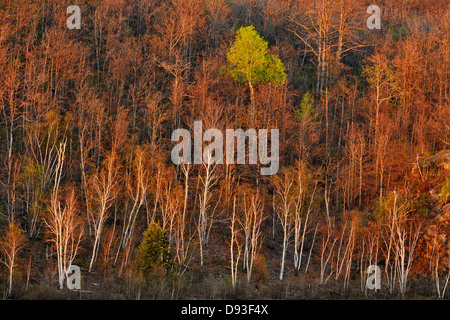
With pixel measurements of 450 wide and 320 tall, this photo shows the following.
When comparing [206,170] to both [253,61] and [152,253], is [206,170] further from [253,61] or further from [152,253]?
[253,61]

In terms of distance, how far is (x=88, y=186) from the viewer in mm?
37156

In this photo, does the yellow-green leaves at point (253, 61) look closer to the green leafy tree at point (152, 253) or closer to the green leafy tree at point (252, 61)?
the green leafy tree at point (252, 61)

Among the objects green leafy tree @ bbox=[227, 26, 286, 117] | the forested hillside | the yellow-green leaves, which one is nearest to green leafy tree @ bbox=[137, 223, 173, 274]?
the forested hillside

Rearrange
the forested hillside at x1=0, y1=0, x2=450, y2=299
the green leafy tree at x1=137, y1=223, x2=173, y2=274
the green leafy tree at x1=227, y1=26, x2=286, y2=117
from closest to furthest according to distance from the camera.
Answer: the green leafy tree at x1=137, y1=223, x2=173, y2=274, the forested hillside at x1=0, y1=0, x2=450, y2=299, the green leafy tree at x1=227, y1=26, x2=286, y2=117

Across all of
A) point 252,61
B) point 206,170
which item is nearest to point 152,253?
point 206,170

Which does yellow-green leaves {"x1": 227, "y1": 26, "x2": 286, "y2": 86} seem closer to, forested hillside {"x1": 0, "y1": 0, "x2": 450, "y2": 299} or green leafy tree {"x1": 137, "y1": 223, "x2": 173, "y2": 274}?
forested hillside {"x1": 0, "y1": 0, "x2": 450, "y2": 299}

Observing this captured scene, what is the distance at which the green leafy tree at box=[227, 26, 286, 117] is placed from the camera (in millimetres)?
44062

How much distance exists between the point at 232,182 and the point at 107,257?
39.3 ft

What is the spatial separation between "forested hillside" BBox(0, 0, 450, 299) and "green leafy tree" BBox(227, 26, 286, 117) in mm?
151

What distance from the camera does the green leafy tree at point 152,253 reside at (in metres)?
29.3

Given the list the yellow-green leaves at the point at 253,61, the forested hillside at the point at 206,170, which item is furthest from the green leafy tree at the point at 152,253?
the yellow-green leaves at the point at 253,61

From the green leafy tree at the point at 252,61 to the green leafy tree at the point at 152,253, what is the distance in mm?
18421

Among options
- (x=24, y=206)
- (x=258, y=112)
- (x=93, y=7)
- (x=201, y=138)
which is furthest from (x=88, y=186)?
(x=93, y=7)

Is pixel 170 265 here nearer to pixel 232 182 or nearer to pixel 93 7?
pixel 232 182
